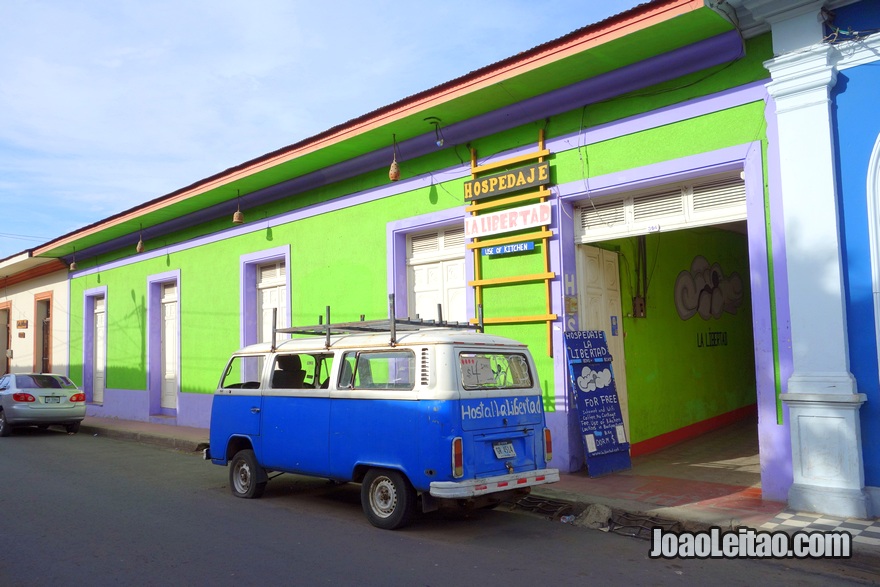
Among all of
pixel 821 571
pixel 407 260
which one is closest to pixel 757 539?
pixel 821 571

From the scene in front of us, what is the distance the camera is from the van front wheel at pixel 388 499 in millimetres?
6605

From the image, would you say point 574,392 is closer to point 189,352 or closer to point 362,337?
point 362,337

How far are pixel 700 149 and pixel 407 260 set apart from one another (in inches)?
200

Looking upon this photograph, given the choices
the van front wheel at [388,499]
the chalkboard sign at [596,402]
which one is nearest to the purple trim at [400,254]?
the chalkboard sign at [596,402]

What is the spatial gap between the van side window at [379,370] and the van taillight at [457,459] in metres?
0.72

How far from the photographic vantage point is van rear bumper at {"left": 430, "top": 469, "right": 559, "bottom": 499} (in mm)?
6141

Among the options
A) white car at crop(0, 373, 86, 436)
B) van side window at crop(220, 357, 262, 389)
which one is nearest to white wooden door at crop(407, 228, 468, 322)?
van side window at crop(220, 357, 262, 389)

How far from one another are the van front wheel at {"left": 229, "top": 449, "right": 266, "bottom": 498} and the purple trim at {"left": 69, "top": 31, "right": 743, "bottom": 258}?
535cm

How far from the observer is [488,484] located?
6.35m

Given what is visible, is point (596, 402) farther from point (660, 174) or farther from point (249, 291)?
point (249, 291)

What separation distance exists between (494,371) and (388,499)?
1.59 meters

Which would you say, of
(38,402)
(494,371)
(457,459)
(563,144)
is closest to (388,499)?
(457,459)

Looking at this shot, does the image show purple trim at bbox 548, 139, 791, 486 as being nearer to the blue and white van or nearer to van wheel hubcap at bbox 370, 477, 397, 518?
the blue and white van

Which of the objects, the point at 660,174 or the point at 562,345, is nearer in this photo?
the point at 660,174
